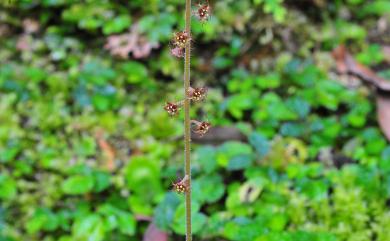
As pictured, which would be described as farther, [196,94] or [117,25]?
[117,25]

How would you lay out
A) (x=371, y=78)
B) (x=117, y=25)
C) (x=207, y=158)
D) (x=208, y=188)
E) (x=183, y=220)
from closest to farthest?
(x=183, y=220) → (x=208, y=188) → (x=207, y=158) → (x=371, y=78) → (x=117, y=25)

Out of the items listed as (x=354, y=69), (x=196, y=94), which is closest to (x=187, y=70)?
(x=196, y=94)

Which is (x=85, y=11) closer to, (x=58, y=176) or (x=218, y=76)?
(x=218, y=76)

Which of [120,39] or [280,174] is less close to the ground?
[120,39]

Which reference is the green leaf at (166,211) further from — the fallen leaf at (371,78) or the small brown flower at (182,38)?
the fallen leaf at (371,78)

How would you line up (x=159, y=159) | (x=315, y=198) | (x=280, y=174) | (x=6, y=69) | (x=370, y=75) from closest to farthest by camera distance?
(x=315, y=198) → (x=280, y=174) → (x=159, y=159) → (x=370, y=75) → (x=6, y=69)

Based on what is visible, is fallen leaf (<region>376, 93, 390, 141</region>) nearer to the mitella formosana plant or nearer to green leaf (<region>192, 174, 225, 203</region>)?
green leaf (<region>192, 174, 225, 203</region>)

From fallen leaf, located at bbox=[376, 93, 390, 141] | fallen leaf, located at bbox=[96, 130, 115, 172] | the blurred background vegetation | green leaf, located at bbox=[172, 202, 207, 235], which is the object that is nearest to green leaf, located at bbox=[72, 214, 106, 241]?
the blurred background vegetation

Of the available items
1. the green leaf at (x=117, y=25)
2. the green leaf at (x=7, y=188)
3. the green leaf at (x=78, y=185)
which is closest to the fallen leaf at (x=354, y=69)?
the green leaf at (x=117, y=25)

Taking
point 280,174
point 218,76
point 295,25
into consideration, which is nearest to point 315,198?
point 280,174

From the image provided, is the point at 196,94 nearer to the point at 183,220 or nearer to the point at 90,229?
the point at 183,220
